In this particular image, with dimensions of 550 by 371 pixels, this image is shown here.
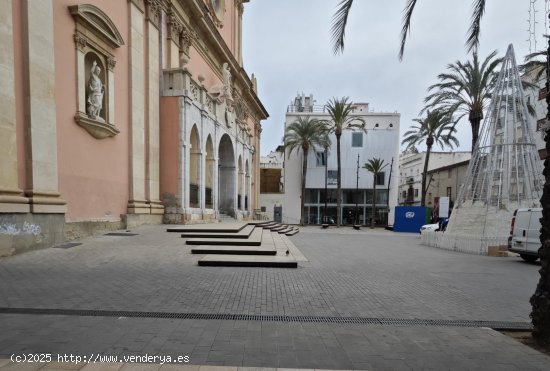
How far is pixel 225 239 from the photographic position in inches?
438

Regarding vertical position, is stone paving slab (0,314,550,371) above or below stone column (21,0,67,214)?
below

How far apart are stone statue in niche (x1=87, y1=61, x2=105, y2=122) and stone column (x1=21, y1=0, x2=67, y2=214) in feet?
6.72

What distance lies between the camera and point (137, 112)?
14344mm

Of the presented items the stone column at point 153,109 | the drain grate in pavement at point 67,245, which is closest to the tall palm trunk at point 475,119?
the stone column at point 153,109

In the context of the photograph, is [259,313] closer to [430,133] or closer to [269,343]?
[269,343]

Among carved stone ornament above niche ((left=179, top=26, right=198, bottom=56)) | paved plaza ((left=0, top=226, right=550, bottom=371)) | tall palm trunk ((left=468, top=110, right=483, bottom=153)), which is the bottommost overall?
paved plaza ((left=0, top=226, right=550, bottom=371))

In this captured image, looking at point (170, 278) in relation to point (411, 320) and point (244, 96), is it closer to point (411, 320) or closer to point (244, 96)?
point (411, 320)

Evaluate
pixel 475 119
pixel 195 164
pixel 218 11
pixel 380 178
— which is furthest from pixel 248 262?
pixel 380 178

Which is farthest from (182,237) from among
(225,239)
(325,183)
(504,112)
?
(325,183)

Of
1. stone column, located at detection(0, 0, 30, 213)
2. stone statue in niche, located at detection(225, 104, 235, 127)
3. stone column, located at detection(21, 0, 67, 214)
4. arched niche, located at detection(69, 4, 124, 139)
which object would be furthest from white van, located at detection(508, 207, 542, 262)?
stone statue in niche, located at detection(225, 104, 235, 127)

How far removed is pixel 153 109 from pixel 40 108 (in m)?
6.75

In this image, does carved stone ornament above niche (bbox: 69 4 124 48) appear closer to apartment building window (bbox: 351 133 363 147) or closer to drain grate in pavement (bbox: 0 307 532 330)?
drain grate in pavement (bbox: 0 307 532 330)

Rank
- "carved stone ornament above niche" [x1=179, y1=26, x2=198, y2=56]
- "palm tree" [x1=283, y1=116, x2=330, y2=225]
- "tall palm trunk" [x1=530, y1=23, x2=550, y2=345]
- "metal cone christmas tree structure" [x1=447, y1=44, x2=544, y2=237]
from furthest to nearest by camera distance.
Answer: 1. "palm tree" [x1=283, y1=116, x2=330, y2=225]
2. "carved stone ornament above niche" [x1=179, y1=26, x2=198, y2=56]
3. "metal cone christmas tree structure" [x1=447, y1=44, x2=544, y2=237]
4. "tall palm trunk" [x1=530, y1=23, x2=550, y2=345]

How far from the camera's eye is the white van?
10.8 meters
